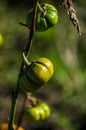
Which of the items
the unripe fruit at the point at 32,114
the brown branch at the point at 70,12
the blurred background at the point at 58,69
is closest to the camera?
the brown branch at the point at 70,12

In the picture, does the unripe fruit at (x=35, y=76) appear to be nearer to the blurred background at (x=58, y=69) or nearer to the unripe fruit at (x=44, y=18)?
the unripe fruit at (x=44, y=18)

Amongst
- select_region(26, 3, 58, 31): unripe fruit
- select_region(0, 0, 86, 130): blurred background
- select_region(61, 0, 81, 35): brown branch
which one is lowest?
select_region(0, 0, 86, 130): blurred background

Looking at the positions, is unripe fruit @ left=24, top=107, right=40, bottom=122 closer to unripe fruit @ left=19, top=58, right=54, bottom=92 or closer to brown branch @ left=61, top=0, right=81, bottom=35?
unripe fruit @ left=19, top=58, right=54, bottom=92

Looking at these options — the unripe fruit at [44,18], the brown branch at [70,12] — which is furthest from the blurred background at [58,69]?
the brown branch at [70,12]

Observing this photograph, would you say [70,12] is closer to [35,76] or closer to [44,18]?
[44,18]

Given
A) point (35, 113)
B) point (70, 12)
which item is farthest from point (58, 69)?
point (70, 12)

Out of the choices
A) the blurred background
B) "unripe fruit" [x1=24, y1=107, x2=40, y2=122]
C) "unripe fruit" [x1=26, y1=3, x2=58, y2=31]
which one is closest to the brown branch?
"unripe fruit" [x1=26, y1=3, x2=58, y2=31]
